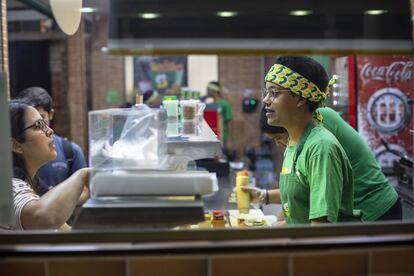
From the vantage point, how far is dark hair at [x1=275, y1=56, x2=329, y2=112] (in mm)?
2080

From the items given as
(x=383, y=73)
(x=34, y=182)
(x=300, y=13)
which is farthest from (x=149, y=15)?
(x=383, y=73)

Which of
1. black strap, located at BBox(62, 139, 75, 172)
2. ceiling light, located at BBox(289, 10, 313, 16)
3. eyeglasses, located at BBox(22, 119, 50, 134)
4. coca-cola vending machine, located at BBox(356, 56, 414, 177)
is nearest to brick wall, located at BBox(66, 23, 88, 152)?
black strap, located at BBox(62, 139, 75, 172)

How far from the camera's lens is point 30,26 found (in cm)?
744

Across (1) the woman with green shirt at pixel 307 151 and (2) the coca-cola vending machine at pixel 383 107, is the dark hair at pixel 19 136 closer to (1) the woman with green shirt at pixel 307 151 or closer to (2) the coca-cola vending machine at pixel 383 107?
(1) the woman with green shirt at pixel 307 151

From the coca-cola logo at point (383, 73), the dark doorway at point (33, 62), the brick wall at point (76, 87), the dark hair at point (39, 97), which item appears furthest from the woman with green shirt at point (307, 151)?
the dark doorway at point (33, 62)

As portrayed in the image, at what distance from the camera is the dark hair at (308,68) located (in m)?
2.08

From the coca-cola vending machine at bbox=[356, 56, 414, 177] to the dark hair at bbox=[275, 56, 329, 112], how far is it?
10.2ft

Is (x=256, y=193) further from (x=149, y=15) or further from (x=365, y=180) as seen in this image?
(x=149, y=15)

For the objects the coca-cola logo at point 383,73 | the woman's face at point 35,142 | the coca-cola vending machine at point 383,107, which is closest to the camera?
the woman's face at point 35,142

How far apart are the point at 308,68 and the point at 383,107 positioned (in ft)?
11.4

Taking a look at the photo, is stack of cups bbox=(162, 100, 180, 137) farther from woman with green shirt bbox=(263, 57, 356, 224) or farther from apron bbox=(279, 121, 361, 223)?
apron bbox=(279, 121, 361, 223)

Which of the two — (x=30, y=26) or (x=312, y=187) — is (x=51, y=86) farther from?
(x=312, y=187)

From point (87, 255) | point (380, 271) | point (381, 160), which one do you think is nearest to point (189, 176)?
point (87, 255)

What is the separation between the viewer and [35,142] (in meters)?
2.15
